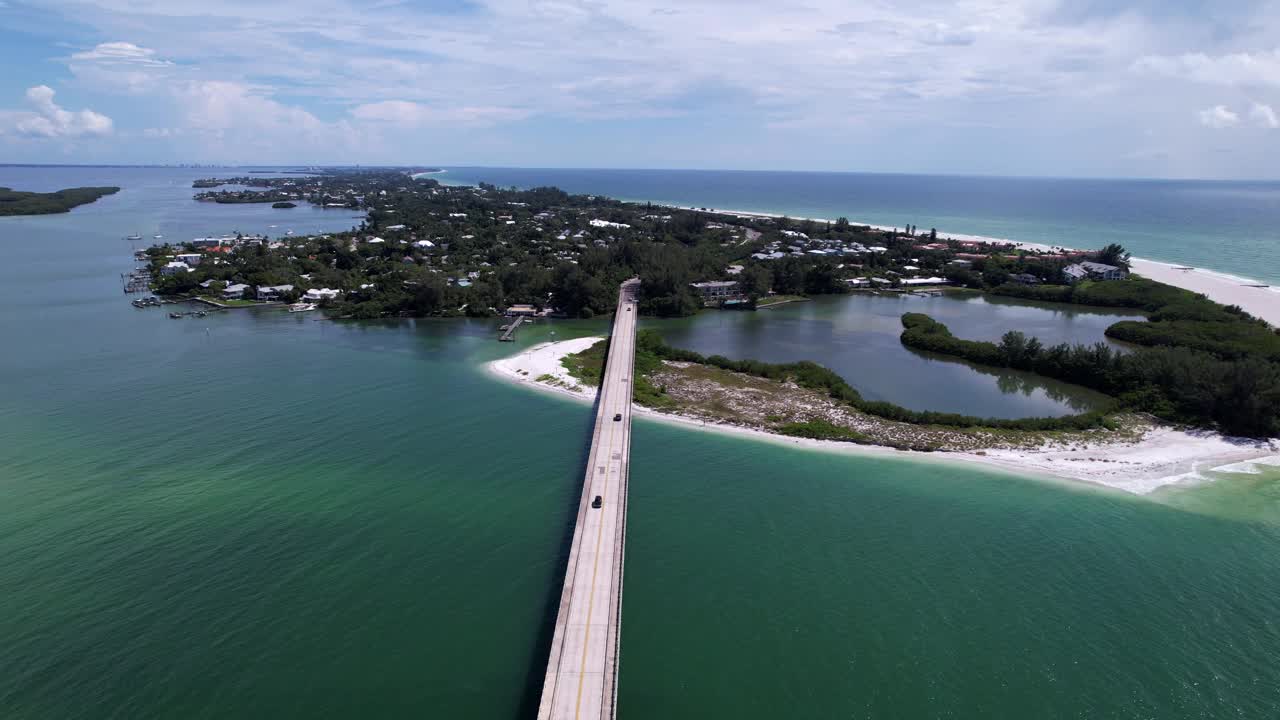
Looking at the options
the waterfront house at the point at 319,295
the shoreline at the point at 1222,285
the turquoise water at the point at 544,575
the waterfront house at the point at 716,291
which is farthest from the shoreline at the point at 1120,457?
the waterfront house at the point at 319,295

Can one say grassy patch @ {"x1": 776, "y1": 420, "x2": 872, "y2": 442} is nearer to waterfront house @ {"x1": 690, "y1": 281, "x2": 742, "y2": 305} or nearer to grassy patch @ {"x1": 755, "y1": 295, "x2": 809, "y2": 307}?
grassy patch @ {"x1": 755, "y1": 295, "x2": 809, "y2": 307}

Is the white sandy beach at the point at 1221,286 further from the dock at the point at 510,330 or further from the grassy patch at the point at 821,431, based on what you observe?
the dock at the point at 510,330

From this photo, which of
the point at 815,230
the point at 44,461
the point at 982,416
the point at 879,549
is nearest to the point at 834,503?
the point at 879,549

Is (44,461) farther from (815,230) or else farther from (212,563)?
(815,230)

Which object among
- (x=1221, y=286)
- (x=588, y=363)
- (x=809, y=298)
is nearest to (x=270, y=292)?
(x=588, y=363)

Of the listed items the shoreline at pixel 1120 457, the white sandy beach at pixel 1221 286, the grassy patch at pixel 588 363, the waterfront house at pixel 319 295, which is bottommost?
the shoreline at pixel 1120 457

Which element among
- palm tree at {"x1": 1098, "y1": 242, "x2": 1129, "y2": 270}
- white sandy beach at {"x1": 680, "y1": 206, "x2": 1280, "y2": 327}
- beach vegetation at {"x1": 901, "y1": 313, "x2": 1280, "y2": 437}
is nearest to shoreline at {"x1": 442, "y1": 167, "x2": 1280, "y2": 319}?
white sandy beach at {"x1": 680, "y1": 206, "x2": 1280, "y2": 327}

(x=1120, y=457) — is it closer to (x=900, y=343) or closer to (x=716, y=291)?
(x=900, y=343)
